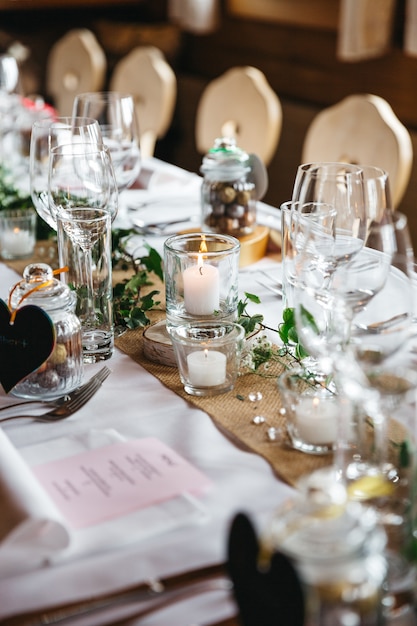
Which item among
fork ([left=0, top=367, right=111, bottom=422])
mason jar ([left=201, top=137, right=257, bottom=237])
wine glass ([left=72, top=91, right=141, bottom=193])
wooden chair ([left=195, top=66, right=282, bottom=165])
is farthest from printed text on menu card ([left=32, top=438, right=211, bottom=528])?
wooden chair ([left=195, top=66, right=282, bottom=165])

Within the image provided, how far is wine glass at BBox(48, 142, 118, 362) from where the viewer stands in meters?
1.26

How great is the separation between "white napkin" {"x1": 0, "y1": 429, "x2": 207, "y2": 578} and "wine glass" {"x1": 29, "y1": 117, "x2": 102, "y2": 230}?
0.64 m

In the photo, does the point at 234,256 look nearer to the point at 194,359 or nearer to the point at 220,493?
the point at 194,359

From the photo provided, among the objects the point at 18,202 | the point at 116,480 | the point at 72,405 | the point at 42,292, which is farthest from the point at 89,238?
the point at 18,202

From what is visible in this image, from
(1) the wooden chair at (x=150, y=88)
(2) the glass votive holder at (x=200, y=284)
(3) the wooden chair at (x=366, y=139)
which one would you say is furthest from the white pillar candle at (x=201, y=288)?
(1) the wooden chair at (x=150, y=88)

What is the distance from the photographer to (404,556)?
0.76 metres

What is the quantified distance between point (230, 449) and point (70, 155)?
1.84 ft

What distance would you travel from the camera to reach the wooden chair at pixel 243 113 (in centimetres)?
287

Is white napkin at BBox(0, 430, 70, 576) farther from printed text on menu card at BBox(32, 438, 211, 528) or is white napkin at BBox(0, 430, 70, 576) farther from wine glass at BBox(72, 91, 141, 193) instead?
wine glass at BBox(72, 91, 141, 193)

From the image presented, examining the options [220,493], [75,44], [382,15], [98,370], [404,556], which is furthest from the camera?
[75,44]

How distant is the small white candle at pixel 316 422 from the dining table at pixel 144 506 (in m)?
0.03

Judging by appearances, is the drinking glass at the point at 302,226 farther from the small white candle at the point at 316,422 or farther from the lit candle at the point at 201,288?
the small white candle at the point at 316,422

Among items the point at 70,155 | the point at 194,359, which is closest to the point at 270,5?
the point at 70,155

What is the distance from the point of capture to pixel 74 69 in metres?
3.99
